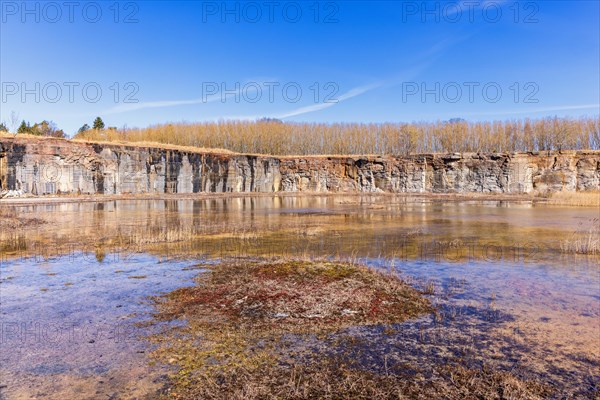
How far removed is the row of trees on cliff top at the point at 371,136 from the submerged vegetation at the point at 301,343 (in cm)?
8272

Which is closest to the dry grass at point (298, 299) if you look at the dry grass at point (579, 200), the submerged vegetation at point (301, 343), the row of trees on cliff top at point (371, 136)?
the submerged vegetation at point (301, 343)

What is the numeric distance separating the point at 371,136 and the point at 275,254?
81.4 meters

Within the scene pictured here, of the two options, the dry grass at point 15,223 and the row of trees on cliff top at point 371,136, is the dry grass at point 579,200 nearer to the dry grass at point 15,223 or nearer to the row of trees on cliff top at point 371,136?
the row of trees on cliff top at point 371,136

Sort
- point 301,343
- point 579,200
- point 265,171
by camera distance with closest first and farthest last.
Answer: point 301,343
point 579,200
point 265,171

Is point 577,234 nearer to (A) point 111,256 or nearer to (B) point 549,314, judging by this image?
(B) point 549,314

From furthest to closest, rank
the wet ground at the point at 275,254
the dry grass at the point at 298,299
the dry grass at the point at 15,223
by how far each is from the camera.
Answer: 1. the dry grass at the point at 15,223
2. the dry grass at the point at 298,299
3. the wet ground at the point at 275,254

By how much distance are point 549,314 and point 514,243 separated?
31.7ft

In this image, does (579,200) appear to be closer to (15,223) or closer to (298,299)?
(298,299)

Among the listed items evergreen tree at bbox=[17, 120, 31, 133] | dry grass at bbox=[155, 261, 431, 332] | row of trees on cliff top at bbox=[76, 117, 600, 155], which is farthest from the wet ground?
evergreen tree at bbox=[17, 120, 31, 133]

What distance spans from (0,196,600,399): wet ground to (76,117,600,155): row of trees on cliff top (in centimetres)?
7094

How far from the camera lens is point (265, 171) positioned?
73.8 m

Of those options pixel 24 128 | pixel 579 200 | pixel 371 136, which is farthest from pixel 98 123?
pixel 579 200

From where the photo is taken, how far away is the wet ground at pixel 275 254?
18.2 feet

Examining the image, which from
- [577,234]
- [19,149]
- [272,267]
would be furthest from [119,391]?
[19,149]
